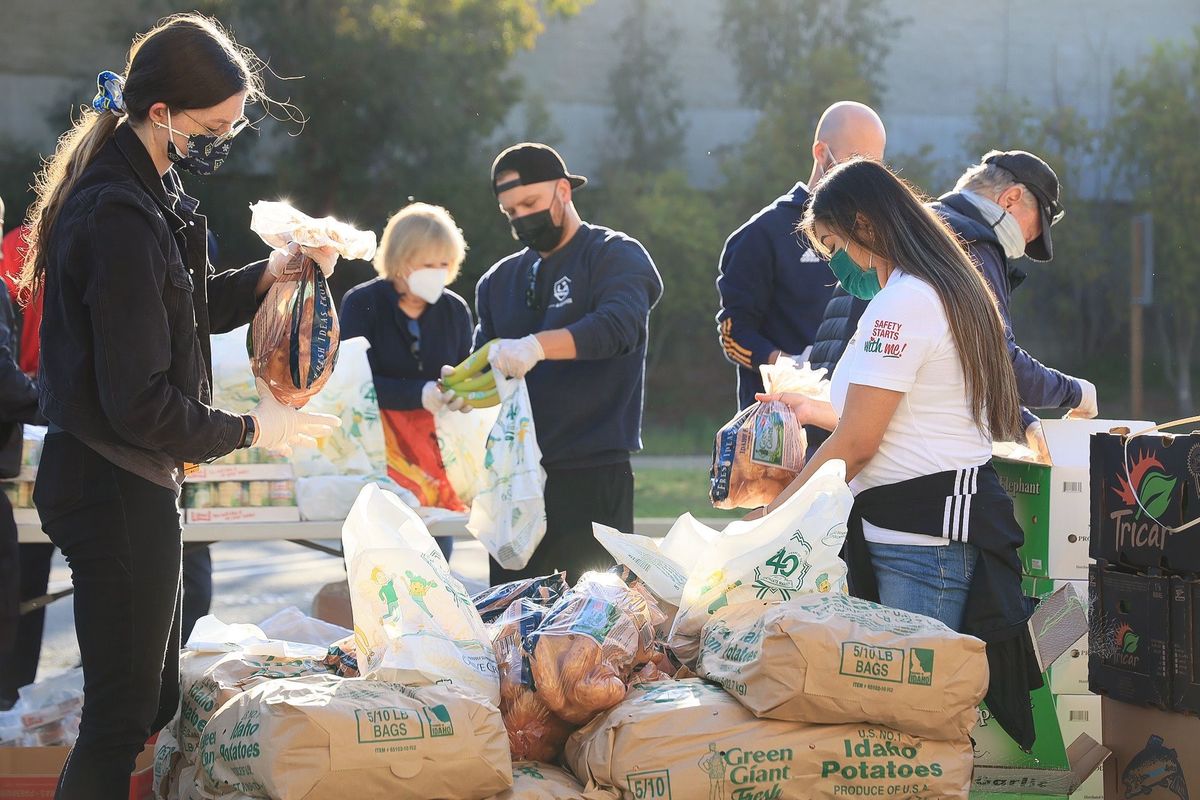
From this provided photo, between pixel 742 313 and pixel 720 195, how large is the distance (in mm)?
16550

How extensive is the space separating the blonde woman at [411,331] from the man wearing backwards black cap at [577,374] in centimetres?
77

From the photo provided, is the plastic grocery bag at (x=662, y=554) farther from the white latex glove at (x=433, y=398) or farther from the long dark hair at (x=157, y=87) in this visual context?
the white latex glove at (x=433, y=398)

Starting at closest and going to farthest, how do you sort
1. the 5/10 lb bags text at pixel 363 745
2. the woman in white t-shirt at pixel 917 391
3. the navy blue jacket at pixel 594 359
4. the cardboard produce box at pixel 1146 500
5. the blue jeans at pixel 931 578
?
the 5/10 lb bags text at pixel 363 745 < the woman in white t-shirt at pixel 917 391 < the blue jeans at pixel 931 578 < the cardboard produce box at pixel 1146 500 < the navy blue jacket at pixel 594 359

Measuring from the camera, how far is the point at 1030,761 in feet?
11.3

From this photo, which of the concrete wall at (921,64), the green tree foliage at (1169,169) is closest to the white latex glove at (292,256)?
the concrete wall at (921,64)

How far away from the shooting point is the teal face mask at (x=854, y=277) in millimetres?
3109

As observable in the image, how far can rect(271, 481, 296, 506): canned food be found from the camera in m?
4.85

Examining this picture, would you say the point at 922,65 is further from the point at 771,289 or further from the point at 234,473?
the point at 234,473

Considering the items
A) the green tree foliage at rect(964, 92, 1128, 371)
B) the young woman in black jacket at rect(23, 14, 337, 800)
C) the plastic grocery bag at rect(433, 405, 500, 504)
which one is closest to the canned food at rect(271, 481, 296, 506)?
the plastic grocery bag at rect(433, 405, 500, 504)

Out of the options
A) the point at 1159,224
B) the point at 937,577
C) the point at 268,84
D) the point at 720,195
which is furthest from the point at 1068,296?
the point at 937,577

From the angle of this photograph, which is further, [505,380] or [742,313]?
[742,313]

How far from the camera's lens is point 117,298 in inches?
97.0

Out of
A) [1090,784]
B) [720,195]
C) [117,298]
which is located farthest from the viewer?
[720,195]

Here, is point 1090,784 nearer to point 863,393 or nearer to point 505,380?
point 863,393
